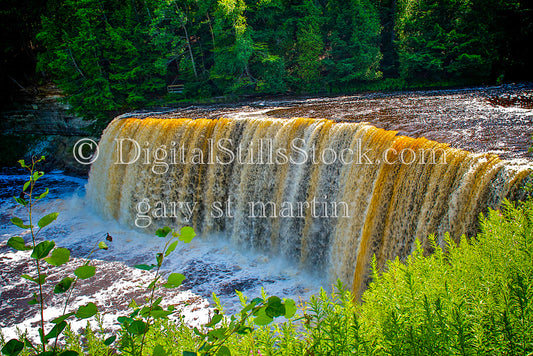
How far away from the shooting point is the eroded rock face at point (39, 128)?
17516 mm

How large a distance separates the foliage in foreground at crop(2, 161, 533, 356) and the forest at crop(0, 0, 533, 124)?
16.9 m

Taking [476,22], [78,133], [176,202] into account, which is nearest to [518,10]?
[476,22]

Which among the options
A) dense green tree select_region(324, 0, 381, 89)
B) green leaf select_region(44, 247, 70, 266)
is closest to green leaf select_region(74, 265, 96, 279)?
green leaf select_region(44, 247, 70, 266)

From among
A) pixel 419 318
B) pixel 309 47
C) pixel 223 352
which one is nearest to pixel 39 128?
A: pixel 309 47

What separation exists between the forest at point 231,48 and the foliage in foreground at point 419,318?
1685 centimetres

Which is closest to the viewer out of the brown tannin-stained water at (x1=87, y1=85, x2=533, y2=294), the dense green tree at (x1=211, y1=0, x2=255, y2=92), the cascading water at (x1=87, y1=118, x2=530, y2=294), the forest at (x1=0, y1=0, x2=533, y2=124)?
the cascading water at (x1=87, y1=118, x2=530, y2=294)

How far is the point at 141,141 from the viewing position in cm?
1127

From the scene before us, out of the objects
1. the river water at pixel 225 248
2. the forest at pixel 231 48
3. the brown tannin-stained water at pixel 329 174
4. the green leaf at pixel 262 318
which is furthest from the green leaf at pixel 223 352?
the forest at pixel 231 48

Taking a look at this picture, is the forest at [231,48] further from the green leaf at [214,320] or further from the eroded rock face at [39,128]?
the green leaf at [214,320]

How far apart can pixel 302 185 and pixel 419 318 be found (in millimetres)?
6897

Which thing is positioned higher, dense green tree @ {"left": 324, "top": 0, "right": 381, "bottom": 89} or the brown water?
dense green tree @ {"left": 324, "top": 0, "right": 381, "bottom": 89}

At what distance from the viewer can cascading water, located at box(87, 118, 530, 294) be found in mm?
5348

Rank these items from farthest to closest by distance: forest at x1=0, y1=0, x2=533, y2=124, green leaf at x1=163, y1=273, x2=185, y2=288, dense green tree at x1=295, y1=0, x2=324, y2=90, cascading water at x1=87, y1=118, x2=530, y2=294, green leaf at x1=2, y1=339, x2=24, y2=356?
dense green tree at x1=295, y1=0, x2=324, y2=90 < forest at x1=0, y1=0, x2=533, y2=124 < cascading water at x1=87, y1=118, x2=530, y2=294 < green leaf at x1=163, y1=273, x2=185, y2=288 < green leaf at x1=2, y1=339, x2=24, y2=356

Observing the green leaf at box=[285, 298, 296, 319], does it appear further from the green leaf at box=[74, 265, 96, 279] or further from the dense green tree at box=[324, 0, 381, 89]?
the dense green tree at box=[324, 0, 381, 89]
